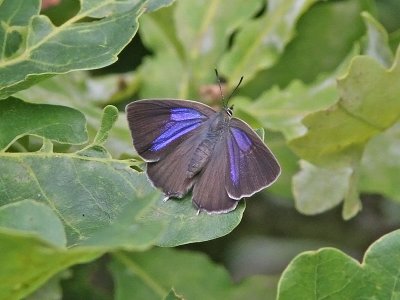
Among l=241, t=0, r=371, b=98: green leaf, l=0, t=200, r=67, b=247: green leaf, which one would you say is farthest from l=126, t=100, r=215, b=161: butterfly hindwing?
l=241, t=0, r=371, b=98: green leaf

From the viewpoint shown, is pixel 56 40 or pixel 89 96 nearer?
pixel 56 40

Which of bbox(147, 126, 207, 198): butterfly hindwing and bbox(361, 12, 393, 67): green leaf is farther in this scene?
bbox(361, 12, 393, 67): green leaf

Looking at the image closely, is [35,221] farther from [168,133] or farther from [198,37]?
[198,37]

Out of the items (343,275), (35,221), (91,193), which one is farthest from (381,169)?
(35,221)

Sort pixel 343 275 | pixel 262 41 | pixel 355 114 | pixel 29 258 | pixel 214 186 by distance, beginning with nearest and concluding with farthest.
Answer: pixel 29 258 → pixel 343 275 → pixel 214 186 → pixel 355 114 → pixel 262 41

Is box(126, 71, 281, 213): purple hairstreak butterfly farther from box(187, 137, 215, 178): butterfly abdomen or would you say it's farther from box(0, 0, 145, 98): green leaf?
box(0, 0, 145, 98): green leaf

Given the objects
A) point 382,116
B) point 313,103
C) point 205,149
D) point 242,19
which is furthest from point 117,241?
point 242,19

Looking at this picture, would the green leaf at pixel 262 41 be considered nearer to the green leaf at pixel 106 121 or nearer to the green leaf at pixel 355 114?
the green leaf at pixel 355 114
